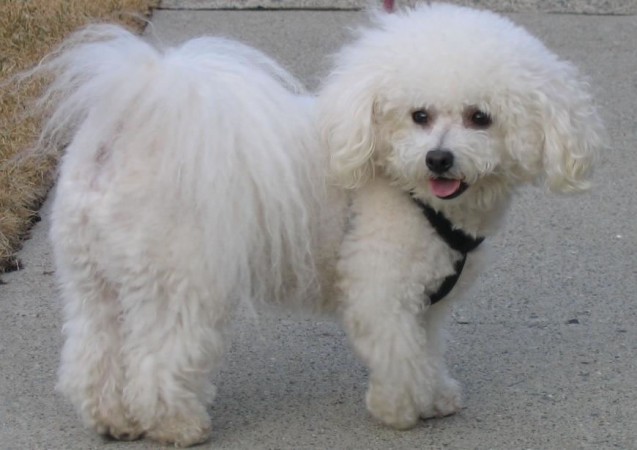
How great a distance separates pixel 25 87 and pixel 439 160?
3.33 metres

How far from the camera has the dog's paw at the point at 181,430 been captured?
396 cm

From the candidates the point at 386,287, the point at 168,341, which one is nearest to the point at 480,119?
the point at 386,287

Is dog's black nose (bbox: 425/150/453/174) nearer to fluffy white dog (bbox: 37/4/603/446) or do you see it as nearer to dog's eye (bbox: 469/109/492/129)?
fluffy white dog (bbox: 37/4/603/446)

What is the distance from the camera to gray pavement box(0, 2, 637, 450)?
4.18 meters

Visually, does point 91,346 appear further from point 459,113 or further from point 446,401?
point 459,113

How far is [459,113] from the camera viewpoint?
3.82 m

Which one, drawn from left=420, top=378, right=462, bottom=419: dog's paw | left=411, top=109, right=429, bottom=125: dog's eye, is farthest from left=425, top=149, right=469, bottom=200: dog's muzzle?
left=420, top=378, right=462, bottom=419: dog's paw

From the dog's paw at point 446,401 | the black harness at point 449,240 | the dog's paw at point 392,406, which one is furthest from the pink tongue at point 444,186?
the dog's paw at point 446,401

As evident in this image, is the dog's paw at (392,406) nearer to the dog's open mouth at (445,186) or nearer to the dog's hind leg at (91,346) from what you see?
the dog's open mouth at (445,186)

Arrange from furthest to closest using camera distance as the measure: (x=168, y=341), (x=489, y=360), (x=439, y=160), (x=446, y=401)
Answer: (x=489, y=360), (x=446, y=401), (x=168, y=341), (x=439, y=160)

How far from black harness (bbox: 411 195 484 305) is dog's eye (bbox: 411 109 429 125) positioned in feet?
0.82

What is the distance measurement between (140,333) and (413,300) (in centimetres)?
85

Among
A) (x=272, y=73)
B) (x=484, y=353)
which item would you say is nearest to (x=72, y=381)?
(x=272, y=73)

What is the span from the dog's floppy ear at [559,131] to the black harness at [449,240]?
0.31m
